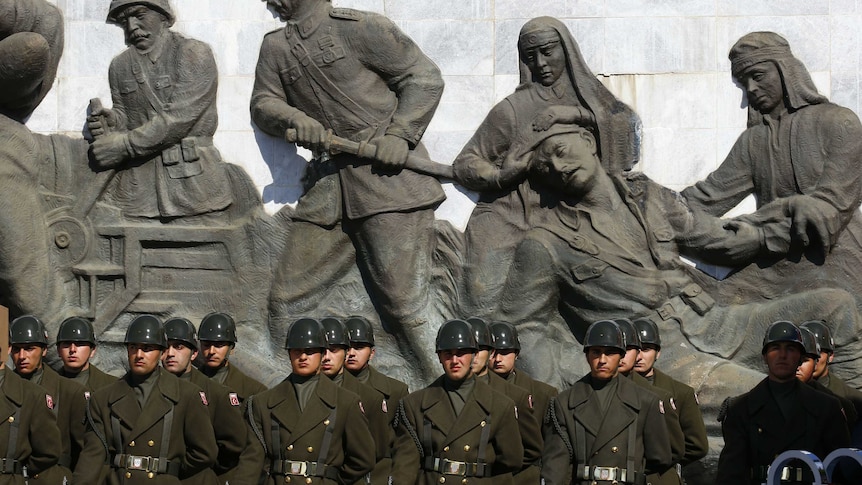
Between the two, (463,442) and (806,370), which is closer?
(463,442)

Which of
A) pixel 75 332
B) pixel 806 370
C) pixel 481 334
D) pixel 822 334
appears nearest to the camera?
pixel 806 370

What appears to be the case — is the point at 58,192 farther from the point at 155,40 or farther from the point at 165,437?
the point at 165,437

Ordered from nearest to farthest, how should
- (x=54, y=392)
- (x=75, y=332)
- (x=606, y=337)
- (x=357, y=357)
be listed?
(x=606, y=337) → (x=54, y=392) → (x=75, y=332) → (x=357, y=357)

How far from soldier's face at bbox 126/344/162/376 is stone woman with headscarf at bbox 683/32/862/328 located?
5652 mm

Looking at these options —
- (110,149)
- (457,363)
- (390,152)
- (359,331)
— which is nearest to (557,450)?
(457,363)

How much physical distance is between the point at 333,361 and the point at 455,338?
99 centimetres

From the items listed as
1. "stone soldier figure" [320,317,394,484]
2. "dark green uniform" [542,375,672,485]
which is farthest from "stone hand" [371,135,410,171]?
"dark green uniform" [542,375,672,485]

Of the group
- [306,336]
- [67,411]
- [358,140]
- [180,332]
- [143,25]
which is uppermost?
[143,25]

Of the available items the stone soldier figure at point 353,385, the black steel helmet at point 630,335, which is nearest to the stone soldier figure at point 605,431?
the black steel helmet at point 630,335

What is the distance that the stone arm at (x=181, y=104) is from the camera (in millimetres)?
15883

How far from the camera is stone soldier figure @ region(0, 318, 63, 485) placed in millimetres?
12086

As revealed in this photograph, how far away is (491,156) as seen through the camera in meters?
15.9

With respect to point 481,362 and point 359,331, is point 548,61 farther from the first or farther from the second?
point 481,362

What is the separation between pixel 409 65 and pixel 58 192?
3.28 meters
